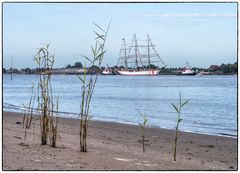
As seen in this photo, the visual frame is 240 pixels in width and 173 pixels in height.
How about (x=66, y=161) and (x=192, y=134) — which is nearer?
(x=66, y=161)

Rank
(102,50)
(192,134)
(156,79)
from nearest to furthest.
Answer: (102,50), (192,134), (156,79)

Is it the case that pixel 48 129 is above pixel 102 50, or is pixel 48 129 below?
below

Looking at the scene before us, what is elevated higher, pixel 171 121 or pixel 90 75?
pixel 90 75

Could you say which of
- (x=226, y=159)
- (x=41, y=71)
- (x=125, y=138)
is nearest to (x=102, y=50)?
(x=41, y=71)

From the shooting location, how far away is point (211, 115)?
18.0 meters

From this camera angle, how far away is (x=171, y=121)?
1550 centimetres

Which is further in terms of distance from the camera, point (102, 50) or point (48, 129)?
point (48, 129)

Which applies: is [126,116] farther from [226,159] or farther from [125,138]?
[226,159]

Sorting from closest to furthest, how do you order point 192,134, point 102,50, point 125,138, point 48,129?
point 102,50 < point 48,129 < point 125,138 < point 192,134

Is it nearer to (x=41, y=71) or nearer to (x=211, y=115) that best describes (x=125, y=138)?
(x=41, y=71)

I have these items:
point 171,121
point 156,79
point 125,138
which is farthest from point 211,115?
point 156,79

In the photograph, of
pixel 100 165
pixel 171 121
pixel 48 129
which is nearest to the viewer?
pixel 100 165

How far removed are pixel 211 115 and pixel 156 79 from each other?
58847 mm

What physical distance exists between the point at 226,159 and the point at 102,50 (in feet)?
9.36
